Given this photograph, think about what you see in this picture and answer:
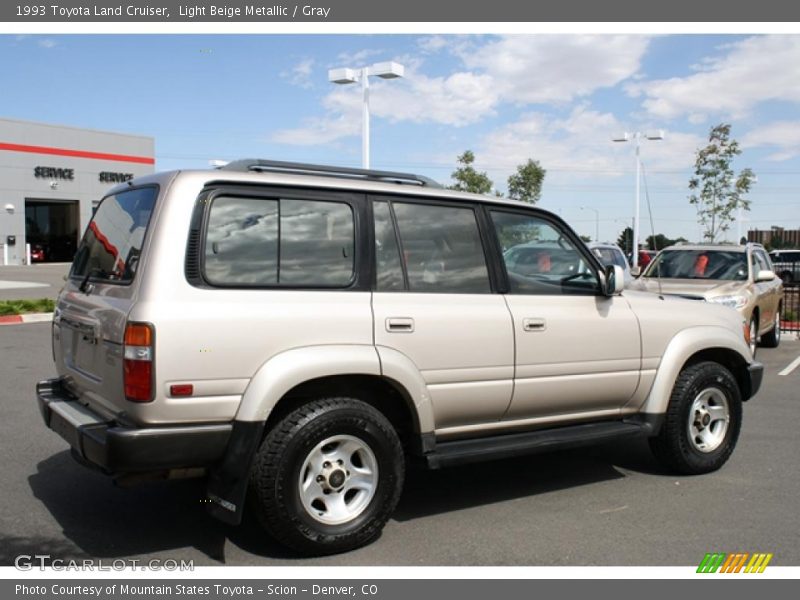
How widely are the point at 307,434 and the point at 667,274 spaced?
9046 millimetres

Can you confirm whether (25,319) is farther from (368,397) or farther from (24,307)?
(368,397)

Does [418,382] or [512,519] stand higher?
[418,382]

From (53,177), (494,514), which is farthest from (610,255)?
(53,177)

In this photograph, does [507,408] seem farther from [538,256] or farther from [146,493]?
[146,493]

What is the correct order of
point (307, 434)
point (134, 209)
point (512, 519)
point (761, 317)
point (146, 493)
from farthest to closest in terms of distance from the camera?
1. point (761, 317)
2. point (146, 493)
3. point (512, 519)
4. point (134, 209)
5. point (307, 434)

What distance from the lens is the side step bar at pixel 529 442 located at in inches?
180

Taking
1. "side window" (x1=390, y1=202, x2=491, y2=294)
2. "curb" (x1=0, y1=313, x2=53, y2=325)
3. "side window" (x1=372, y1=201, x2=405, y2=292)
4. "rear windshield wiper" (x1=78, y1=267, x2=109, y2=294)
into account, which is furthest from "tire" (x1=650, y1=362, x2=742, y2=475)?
"curb" (x1=0, y1=313, x2=53, y2=325)

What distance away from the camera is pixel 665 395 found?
5.52 m

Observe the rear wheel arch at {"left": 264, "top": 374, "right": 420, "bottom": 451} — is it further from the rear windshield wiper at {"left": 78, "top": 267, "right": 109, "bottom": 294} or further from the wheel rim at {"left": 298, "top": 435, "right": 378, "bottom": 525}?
the rear windshield wiper at {"left": 78, "top": 267, "right": 109, "bottom": 294}

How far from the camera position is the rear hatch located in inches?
155

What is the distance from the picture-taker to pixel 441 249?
15.8 feet

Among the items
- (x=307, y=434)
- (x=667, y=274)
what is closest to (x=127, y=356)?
(x=307, y=434)
